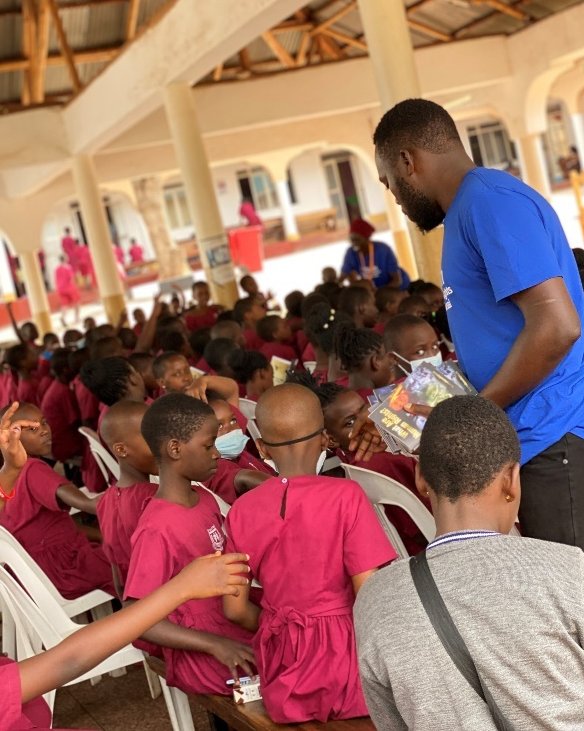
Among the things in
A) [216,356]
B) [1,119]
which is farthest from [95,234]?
[216,356]

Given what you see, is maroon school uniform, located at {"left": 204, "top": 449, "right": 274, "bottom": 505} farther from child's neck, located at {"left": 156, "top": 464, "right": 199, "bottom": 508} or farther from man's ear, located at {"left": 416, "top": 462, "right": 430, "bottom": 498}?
man's ear, located at {"left": 416, "top": 462, "right": 430, "bottom": 498}

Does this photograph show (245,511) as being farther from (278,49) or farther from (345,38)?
(345,38)

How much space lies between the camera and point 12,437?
3.22m

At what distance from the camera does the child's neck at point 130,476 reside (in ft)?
11.5

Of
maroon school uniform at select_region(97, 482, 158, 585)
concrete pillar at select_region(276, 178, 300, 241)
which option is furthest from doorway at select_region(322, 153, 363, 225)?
maroon school uniform at select_region(97, 482, 158, 585)

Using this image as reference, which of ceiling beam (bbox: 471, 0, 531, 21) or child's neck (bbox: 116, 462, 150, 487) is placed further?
ceiling beam (bbox: 471, 0, 531, 21)

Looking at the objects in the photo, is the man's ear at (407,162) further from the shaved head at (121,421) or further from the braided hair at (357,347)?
the braided hair at (357,347)

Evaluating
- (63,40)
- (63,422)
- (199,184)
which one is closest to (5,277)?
(63,40)

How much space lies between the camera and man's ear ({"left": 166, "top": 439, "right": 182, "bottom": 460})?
2986 mm

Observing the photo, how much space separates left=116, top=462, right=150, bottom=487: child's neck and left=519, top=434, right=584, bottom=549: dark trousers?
1661 mm

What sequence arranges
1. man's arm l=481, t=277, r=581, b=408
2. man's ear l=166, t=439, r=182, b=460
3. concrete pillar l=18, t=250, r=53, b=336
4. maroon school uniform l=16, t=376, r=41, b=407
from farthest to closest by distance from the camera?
concrete pillar l=18, t=250, r=53, b=336 < maroon school uniform l=16, t=376, r=41, b=407 < man's ear l=166, t=439, r=182, b=460 < man's arm l=481, t=277, r=581, b=408

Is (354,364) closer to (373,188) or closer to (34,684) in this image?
(34,684)

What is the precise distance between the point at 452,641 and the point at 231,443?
92.1 inches

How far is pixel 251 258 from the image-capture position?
79.0 ft
